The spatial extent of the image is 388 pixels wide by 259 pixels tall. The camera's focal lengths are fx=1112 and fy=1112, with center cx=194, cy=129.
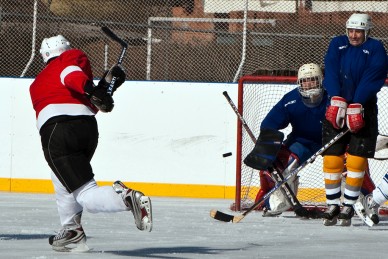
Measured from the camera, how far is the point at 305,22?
33.9ft

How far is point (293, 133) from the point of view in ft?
24.2

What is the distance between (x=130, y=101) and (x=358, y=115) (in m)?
2.86

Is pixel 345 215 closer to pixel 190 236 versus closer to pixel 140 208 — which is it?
pixel 190 236

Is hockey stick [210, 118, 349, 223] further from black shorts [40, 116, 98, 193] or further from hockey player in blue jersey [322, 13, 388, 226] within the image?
black shorts [40, 116, 98, 193]

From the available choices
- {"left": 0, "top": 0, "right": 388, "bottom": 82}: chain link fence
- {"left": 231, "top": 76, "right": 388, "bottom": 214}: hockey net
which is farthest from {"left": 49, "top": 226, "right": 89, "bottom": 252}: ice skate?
{"left": 0, "top": 0, "right": 388, "bottom": 82}: chain link fence

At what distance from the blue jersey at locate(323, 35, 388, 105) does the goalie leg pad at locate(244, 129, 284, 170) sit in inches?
23.1

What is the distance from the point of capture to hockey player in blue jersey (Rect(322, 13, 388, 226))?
6488mm

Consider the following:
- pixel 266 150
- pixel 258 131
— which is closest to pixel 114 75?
pixel 266 150

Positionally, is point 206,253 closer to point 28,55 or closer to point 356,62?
point 356,62

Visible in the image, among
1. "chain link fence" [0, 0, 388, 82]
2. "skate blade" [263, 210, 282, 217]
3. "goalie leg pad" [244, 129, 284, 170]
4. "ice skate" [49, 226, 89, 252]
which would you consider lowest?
"skate blade" [263, 210, 282, 217]

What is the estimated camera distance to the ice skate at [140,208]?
457 centimetres

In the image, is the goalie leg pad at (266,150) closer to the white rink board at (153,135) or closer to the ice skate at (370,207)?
the ice skate at (370,207)

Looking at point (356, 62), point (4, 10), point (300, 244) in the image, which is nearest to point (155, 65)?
point (4, 10)

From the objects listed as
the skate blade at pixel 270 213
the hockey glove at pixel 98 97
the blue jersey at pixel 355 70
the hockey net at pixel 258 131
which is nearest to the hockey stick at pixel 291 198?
the skate blade at pixel 270 213
